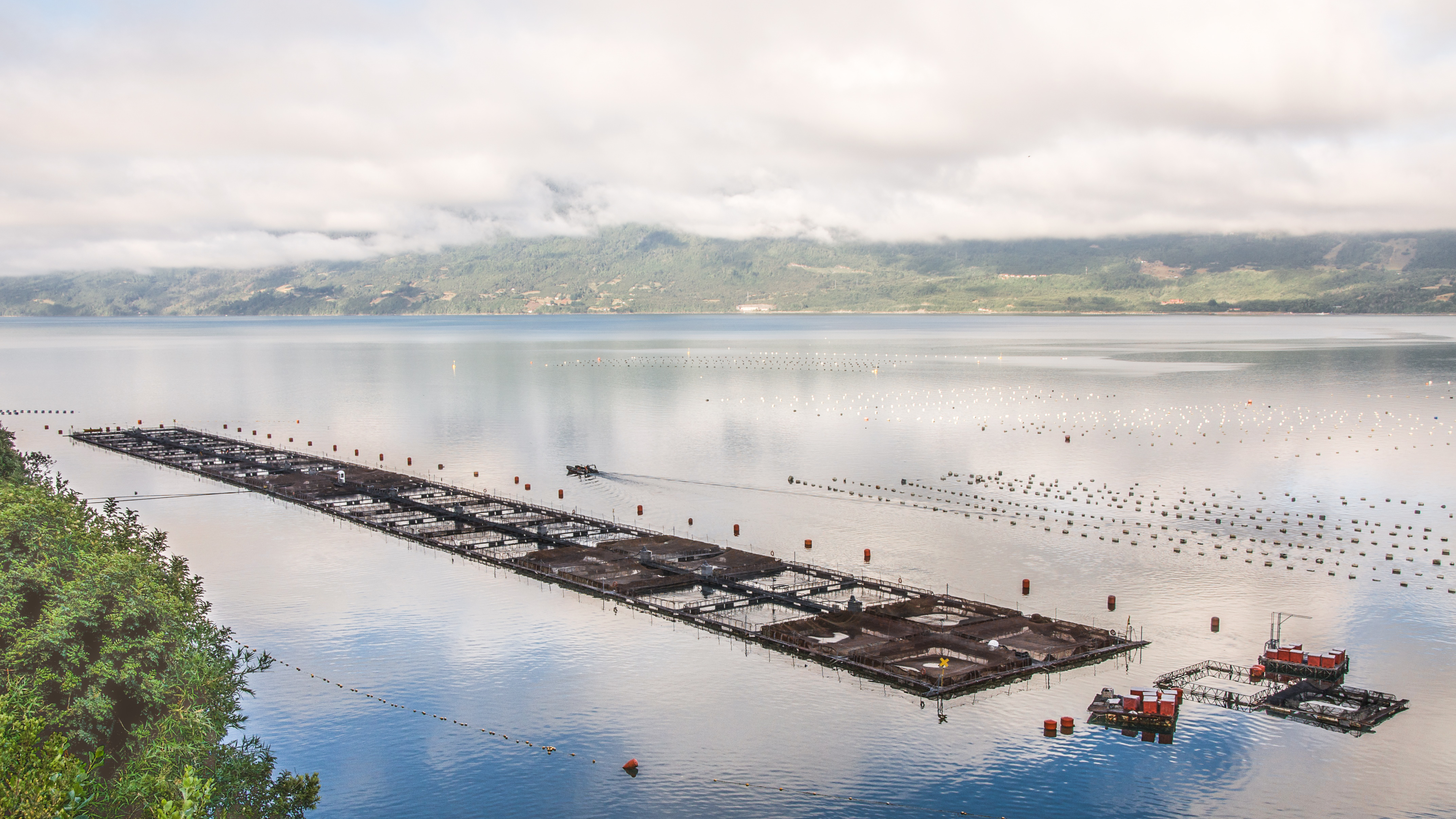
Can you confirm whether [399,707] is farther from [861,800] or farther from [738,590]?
[738,590]

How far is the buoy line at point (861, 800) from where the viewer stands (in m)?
45.2

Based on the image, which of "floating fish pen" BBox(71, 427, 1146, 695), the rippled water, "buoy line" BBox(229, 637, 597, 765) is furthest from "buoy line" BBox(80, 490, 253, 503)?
"buoy line" BBox(229, 637, 597, 765)

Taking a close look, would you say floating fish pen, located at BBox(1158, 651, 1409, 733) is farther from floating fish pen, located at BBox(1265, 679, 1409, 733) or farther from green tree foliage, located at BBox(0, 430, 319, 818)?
green tree foliage, located at BBox(0, 430, 319, 818)

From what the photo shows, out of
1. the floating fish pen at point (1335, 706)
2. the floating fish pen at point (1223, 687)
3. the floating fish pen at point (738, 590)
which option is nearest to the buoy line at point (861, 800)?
the floating fish pen at point (738, 590)

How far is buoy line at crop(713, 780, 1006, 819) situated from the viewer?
148 ft

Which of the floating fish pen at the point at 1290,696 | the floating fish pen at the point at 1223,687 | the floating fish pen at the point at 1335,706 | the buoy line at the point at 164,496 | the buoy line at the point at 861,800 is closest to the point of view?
the buoy line at the point at 861,800

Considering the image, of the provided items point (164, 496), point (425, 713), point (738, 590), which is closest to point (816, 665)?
point (738, 590)

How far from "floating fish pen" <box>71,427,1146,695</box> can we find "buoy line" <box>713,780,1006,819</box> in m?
10.5

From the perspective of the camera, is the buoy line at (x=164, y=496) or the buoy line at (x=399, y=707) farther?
the buoy line at (x=164, y=496)

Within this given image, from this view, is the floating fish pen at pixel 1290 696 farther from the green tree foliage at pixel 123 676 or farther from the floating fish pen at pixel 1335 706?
the green tree foliage at pixel 123 676

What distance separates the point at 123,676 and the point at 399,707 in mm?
17459

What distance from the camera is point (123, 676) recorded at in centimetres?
4000

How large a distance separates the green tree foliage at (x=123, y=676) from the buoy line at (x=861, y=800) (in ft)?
58.8

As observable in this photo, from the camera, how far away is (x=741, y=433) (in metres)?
153
